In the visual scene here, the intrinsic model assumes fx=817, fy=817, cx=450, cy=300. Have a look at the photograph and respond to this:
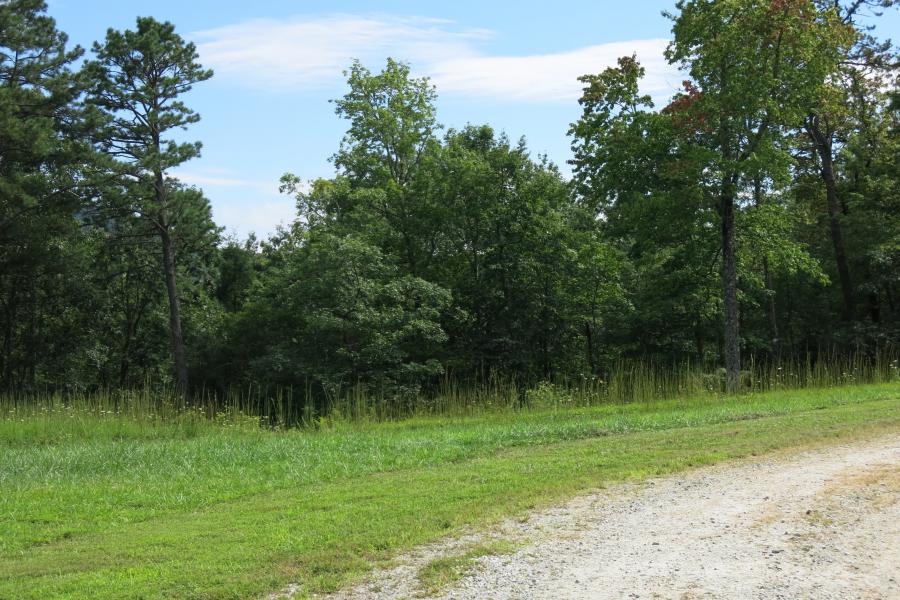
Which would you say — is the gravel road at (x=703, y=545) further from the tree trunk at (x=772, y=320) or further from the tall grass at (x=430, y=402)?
the tree trunk at (x=772, y=320)

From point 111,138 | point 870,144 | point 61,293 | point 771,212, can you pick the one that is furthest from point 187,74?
point 870,144

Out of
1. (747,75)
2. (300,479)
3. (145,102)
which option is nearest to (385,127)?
(145,102)

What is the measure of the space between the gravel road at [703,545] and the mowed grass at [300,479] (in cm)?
52

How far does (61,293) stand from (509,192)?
63.2 ft

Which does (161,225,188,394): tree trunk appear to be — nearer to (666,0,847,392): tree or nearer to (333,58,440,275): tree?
(333,58,440,275): tree

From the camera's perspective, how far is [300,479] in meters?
8.93

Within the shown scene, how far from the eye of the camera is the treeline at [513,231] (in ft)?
63.3

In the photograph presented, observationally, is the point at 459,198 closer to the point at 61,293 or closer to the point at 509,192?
the point at 509,192

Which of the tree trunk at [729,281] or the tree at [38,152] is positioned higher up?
the tree at [38,152]

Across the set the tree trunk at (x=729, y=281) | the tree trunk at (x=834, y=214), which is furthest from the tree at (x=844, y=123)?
the tree trunk at (x=729, y=281)

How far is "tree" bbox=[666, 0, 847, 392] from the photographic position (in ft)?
60.3

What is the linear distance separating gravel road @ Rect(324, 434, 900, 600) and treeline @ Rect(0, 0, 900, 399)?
12.5m

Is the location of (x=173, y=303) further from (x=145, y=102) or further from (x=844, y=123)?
(x=844, y=123)

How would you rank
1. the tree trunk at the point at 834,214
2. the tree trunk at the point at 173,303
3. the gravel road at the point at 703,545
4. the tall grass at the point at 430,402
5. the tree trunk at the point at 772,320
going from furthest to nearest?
the tree trunk at the point at 173,303
the tree trunk at the point at 772,320
the tree trunk at the point at 834,214
the tall grass at the point at 430,402
the gravel road at the point at 703,545
